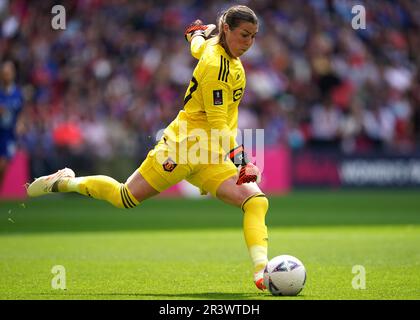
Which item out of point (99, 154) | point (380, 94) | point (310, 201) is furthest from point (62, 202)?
point (380, 94)

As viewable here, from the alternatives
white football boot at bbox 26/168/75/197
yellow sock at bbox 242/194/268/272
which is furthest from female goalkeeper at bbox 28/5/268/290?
Answer: white football boot at bbox 26/168/75/197

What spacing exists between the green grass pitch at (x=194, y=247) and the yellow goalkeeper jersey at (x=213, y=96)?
1.47 meters

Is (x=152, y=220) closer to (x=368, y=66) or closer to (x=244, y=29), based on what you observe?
(x=244, y=29)

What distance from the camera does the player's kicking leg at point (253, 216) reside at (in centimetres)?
769

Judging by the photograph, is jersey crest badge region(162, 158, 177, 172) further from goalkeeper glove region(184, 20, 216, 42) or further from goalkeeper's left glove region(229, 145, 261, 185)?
goalkeeper glove region(184, 20, 216, 42)

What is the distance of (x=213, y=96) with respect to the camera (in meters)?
Answer: 7.73

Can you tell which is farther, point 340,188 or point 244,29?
point 340,188

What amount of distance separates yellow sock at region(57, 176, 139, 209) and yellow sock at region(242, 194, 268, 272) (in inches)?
45.0

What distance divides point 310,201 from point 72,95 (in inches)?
285

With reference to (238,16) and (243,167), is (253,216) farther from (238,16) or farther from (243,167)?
(238,16)

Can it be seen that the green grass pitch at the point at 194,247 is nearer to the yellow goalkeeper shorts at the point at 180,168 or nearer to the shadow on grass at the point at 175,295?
the shadow on grass at the point at 175,295

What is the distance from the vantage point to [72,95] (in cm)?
2303

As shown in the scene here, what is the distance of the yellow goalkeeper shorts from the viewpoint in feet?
26.5

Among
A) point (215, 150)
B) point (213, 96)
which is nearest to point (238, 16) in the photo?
point (213, 96)
